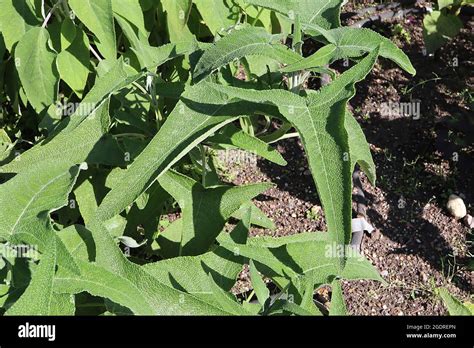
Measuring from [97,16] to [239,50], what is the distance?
52cm

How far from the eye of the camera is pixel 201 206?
1442 mm

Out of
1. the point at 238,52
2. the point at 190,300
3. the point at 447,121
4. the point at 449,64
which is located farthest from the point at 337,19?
the point at 449,64

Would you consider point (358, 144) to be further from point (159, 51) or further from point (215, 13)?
point (215, 13)

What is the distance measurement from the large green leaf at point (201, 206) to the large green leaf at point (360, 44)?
0.34 metres

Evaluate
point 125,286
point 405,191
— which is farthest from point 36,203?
point 405,191

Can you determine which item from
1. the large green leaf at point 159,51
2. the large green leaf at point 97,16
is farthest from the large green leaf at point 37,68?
the large green leaf at point 159,51

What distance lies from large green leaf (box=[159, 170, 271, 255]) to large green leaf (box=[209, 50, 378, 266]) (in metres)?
0.32

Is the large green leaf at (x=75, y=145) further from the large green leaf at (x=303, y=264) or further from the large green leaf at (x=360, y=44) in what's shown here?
the large green leaf at (x=360, y=44)

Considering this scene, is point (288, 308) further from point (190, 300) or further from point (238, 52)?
point (238, 52)

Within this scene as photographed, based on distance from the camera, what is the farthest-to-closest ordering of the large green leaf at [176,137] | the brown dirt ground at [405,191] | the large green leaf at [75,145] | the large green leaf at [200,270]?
the brown dirt ground at [405,191]
the large green leaf at [75,145]
the large green leaf at [200,270]
the large green leaf at [176,137]

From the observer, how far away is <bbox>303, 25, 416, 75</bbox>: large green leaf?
4.09 ft

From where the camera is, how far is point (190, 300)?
1106 millimetres

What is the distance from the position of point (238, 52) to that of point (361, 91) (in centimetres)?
140

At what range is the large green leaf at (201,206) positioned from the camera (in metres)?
1.43
